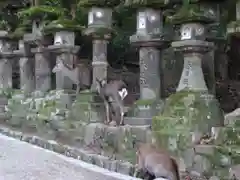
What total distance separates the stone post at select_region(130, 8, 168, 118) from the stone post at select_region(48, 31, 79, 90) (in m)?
2.58

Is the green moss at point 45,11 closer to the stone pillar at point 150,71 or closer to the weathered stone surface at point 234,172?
the stone pillar at point 150,71

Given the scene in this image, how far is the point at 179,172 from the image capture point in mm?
5660

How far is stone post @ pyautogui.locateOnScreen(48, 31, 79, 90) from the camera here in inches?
379

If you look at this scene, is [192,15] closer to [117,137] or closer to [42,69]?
[117,137]

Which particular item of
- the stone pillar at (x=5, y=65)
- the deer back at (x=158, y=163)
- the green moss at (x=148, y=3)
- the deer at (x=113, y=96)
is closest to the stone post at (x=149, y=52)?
the green moss at (x=148, y=3)

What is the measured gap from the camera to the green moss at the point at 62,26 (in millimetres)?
9586

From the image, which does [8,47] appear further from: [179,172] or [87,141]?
[179,172]

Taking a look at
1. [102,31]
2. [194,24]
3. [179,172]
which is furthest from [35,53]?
[179,172]

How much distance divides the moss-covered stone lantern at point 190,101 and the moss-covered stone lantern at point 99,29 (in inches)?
93.0

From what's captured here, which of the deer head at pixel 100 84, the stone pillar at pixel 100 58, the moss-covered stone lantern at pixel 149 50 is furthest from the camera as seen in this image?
the stone pillar at pixel 100 58

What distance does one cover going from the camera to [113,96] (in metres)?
8.10

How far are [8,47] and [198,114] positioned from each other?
325 inches

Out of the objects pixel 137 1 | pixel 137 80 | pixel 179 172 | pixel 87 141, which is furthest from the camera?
pixel 137 80

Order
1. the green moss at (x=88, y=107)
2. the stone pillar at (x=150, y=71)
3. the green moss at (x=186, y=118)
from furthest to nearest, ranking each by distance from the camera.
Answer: the green moss at (x=88, y=107)
the stone pillar at (x=150, y=71)
the green moss at (x=186, y=118)
